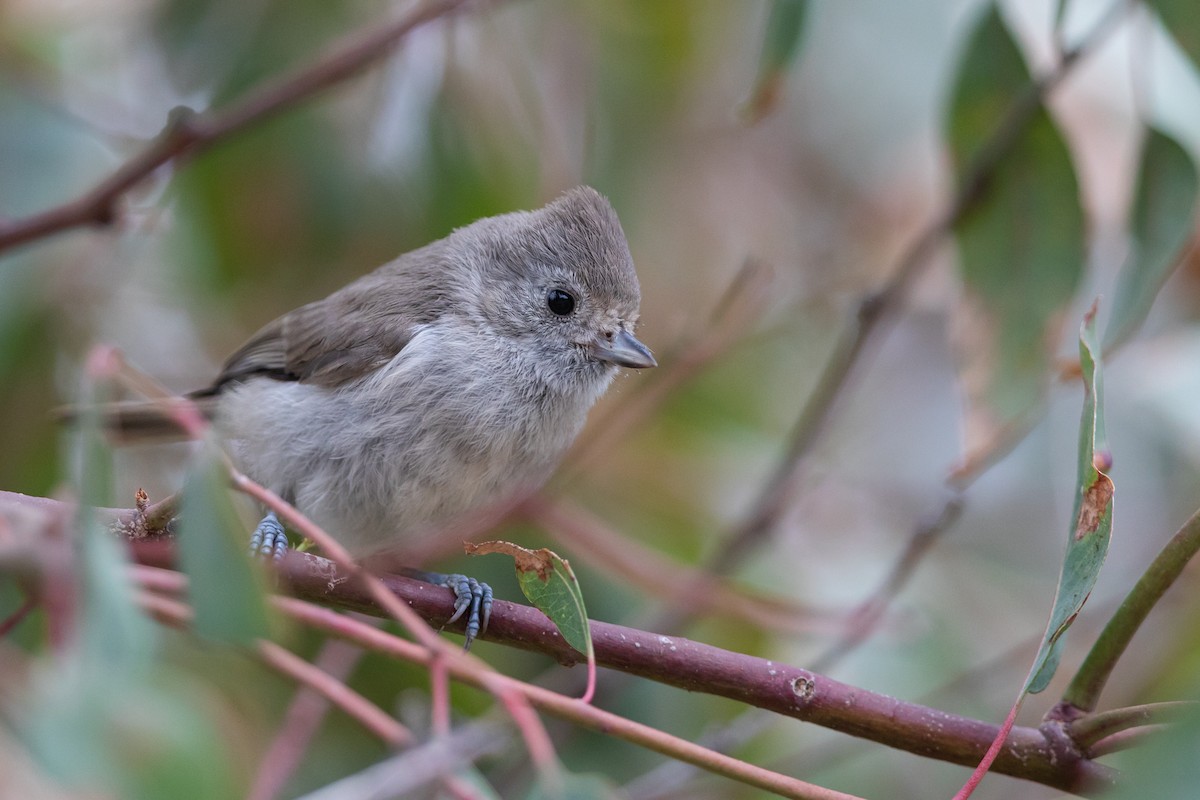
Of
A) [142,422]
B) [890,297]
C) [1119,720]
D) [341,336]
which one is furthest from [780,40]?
[142,422]

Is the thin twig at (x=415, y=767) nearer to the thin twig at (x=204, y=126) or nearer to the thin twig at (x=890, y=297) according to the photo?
the thin twig at (x=890, y=297)

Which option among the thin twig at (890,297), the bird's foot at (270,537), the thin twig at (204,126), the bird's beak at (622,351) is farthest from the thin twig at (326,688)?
the thin twig at (890,297)

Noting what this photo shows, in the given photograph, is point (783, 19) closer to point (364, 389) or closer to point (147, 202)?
point (364, 389)

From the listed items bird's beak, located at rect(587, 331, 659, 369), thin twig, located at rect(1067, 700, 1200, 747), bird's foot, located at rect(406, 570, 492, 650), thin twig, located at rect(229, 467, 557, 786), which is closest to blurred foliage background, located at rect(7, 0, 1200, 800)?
bird's beak, located at rect(587, 331, 659, 369)

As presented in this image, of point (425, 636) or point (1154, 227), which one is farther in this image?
point (1154, 227)

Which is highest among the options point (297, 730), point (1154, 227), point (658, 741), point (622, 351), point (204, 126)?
point (1154, 227)

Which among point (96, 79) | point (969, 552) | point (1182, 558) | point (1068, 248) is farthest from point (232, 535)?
point (969, 552)

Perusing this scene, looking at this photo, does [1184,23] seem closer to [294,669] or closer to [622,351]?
[622,351]

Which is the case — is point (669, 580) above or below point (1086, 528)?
above
